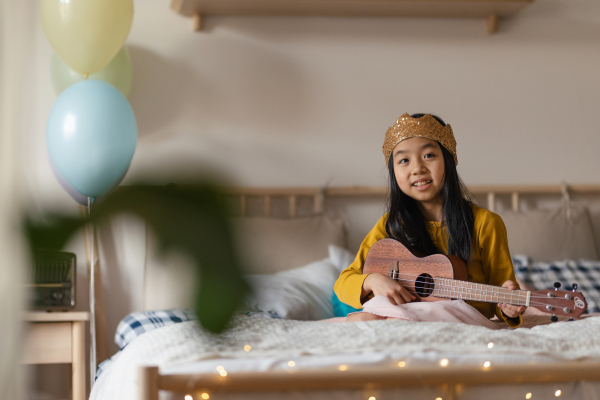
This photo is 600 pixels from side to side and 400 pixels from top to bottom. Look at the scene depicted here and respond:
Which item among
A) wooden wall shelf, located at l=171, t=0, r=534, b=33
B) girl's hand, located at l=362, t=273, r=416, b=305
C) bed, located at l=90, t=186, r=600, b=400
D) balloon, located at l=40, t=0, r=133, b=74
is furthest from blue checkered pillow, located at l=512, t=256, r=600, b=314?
balloon, located at l=40, t=0, r=133, b=74

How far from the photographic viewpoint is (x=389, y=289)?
1.07 meters

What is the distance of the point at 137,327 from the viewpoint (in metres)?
1.34

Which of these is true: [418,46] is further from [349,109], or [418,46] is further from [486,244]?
[486,244]

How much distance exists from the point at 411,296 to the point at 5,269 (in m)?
0.96

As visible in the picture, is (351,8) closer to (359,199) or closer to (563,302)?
(359,199)

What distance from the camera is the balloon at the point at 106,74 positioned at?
69.2 inches

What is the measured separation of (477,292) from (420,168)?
1.10 feet

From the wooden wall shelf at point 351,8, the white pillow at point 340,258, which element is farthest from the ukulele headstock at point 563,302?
the wooden wall shelf at point 351,8

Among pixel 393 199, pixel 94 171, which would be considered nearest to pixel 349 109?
pixel 393 199

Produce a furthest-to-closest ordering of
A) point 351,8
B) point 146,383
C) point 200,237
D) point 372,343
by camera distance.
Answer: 1. point 351,8
2. point 372,343
3. point 146,383
4. point 200,237

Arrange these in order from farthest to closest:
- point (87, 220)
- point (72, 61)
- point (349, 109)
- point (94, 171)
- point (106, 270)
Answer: point (349, 109) → point (106, 270) → point (72, 61) → point (94, 171) → point (87, 220)

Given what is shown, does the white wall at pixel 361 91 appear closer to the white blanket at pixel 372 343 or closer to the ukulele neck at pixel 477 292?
the ukulele neck at pixel 477 292

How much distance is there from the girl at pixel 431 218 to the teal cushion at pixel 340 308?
10.3 inches

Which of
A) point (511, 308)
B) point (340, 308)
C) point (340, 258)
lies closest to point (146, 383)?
point (511, 308)
